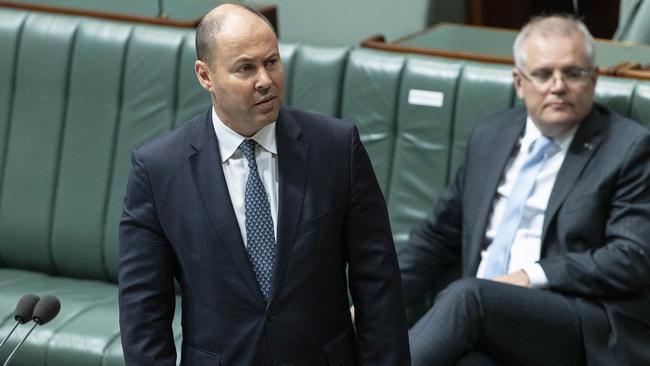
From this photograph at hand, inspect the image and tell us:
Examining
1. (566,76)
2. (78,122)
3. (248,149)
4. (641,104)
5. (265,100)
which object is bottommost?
(78,122)

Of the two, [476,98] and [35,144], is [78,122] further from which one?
[476,98]

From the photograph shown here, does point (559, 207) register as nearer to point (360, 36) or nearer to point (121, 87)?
point (121, 87)

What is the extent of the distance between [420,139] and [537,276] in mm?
628

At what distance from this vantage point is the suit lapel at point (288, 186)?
2.24 metres

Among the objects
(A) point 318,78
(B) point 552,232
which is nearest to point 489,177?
(B) point 552,232

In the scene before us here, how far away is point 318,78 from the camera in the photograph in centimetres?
356

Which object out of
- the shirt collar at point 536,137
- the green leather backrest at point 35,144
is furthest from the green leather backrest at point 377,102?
the green leather backrest at point 35,144

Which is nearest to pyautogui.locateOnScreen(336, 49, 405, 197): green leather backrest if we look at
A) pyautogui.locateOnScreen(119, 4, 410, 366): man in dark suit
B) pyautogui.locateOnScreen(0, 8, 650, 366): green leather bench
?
pyautogui.locateOnScreen(0, 8, 650, 366): green leather bench

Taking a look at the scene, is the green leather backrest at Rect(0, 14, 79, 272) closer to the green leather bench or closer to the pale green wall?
the green leather bench

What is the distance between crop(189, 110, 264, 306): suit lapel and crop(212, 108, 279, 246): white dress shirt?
0.9 inches

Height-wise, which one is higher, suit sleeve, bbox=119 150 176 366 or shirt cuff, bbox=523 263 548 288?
suit sleeve, bbox=119 150 176 366

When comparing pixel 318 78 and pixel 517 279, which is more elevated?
pixel 318 78

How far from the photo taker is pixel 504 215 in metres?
3.13

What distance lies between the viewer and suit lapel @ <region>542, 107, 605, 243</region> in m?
3.02
